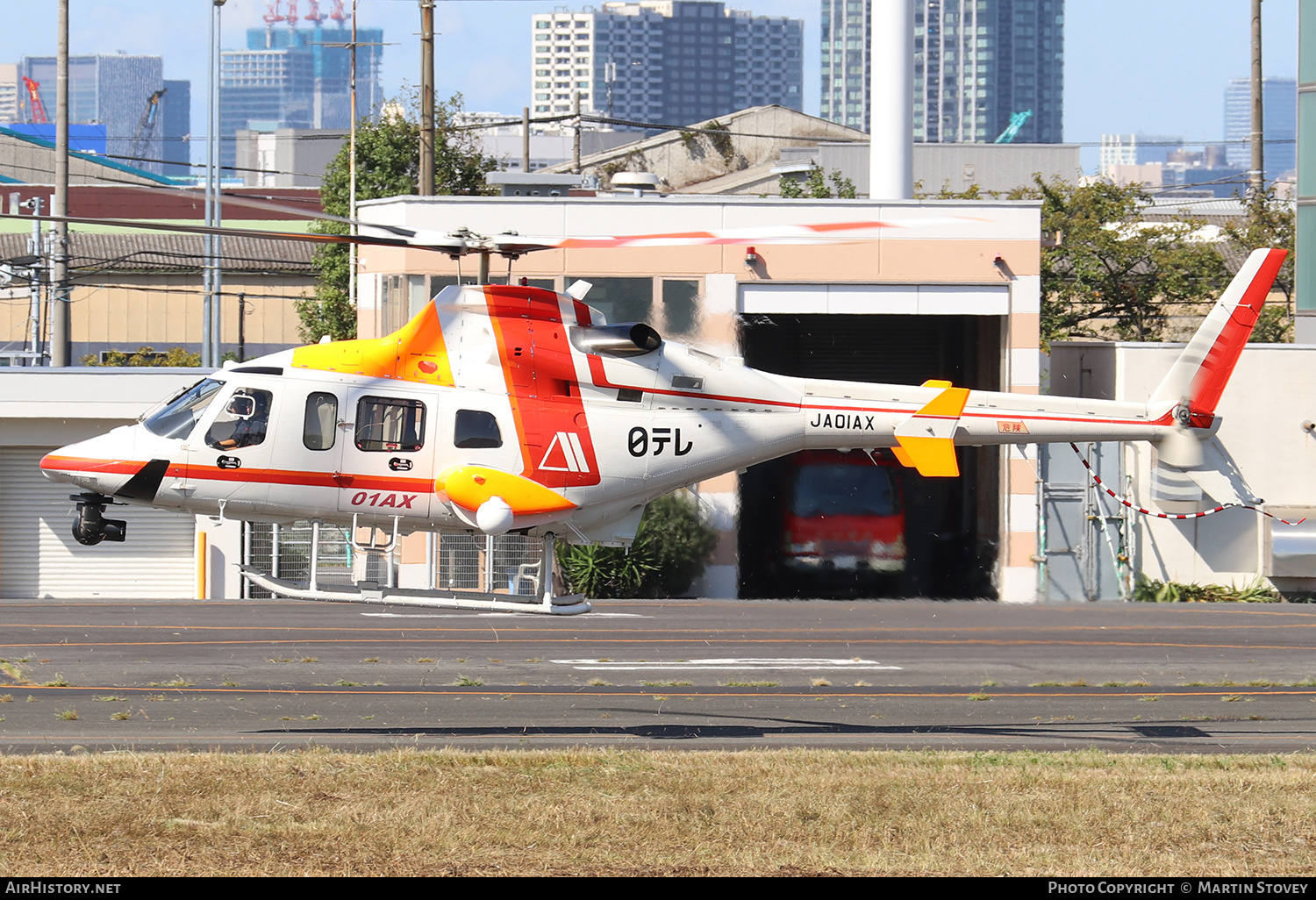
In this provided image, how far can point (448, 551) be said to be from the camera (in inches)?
1049

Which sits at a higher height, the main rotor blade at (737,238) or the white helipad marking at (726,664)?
the main rotor blade at (737,238)

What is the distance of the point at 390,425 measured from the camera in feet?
44.8

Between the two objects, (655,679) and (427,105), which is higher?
(427,105)

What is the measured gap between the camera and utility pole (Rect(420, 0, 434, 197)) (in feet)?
98.2

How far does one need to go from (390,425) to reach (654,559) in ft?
46.6

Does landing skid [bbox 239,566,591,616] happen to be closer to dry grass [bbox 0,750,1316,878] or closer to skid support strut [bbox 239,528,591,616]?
skid support strut [bbox 239,528,591,616]

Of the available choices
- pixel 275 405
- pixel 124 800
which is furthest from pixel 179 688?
pixel 124 800

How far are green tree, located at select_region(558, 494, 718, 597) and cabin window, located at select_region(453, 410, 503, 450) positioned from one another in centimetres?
1335

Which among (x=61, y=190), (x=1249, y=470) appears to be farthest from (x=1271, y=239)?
(x=61, y=190)

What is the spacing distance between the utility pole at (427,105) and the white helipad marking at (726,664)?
46.7 feet

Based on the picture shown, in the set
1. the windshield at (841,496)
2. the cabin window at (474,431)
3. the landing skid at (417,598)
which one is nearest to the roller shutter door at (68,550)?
the windshield at (841,496)

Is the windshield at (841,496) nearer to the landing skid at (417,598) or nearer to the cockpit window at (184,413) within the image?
the landing skid at (417,598)

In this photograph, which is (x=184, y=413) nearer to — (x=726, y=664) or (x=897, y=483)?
(x=726, y=664)

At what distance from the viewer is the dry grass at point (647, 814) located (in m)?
9.30
